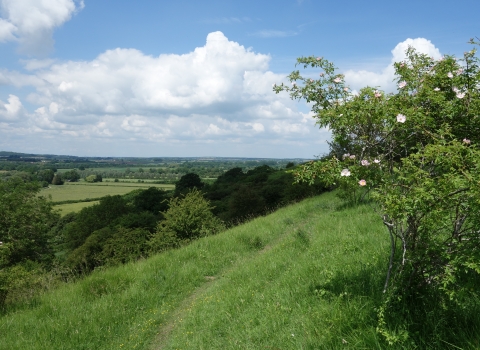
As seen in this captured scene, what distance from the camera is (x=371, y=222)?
8.10 meters

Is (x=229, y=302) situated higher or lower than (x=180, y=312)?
higher

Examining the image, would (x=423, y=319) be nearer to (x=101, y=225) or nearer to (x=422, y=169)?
(x=422, y=169)

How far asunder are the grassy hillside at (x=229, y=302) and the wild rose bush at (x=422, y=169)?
37.1 inches

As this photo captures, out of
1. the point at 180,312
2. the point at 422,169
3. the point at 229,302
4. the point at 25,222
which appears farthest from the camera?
the point at 25,222

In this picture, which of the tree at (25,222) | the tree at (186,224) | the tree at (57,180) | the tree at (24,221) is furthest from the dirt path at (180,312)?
the tree at (57,180)

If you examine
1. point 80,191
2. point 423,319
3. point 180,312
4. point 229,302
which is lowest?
point 80,191

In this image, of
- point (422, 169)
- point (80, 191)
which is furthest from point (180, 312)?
point (80, 191)

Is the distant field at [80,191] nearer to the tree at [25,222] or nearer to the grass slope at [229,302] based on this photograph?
the tree at [25,222]

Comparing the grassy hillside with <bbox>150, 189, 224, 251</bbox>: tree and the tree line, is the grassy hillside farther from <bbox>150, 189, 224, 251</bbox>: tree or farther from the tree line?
<bbox>150, 189, 224, 251</bbox>: tree

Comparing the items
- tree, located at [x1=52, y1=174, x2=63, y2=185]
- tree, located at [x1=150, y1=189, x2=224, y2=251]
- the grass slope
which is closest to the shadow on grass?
the grass slope

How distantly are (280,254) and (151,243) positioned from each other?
32.4ft

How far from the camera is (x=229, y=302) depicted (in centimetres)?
614

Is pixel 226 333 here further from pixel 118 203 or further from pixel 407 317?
pixel 118 203

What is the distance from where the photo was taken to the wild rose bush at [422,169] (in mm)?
2658
